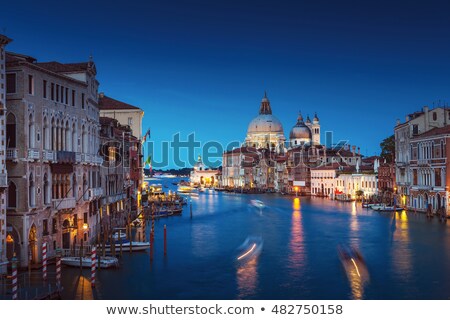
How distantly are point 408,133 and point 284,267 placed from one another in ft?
45.5

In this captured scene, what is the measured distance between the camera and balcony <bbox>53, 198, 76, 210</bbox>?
11.2 m

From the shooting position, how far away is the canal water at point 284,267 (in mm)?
9695

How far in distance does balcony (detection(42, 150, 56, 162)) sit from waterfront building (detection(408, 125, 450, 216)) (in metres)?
13.6

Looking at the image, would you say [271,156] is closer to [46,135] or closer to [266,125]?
[266,125]

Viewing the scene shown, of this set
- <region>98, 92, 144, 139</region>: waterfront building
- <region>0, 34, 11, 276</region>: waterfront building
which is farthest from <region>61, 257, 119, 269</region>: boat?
<region>98, 92, 144, 139</region>: waterfront building

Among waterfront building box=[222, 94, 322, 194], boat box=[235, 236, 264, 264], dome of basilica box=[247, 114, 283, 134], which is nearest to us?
boat box=[235, 236, 264, 264]

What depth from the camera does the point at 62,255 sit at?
11312 millimetres

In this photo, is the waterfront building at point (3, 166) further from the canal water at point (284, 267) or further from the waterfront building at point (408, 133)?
the waterfront building at point (408, 133)

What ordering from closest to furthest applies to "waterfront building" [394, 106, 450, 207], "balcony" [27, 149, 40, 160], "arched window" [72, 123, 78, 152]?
"balcony" [27, 149, 40, 160] → "arched window" [72, 123, 78, 152] → "waterfront building" [394, 106, 450, 207]

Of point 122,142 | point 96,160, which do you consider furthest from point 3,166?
point 122,142

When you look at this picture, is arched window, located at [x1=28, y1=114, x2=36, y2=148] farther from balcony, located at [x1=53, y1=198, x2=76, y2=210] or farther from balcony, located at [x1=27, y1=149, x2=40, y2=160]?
balcony, located at [x1=53, y1=198, x2=76, y2=210]

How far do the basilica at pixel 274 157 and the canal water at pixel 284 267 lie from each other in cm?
2828
